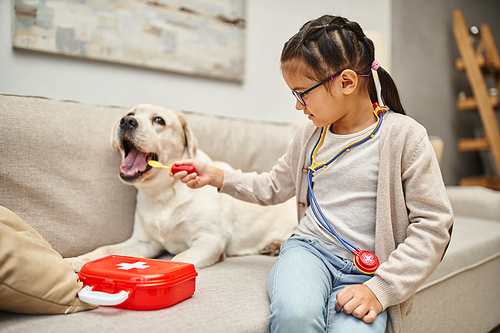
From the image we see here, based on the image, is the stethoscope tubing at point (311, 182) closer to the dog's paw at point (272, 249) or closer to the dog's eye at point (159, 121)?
the dog's paw at point (272, 249)

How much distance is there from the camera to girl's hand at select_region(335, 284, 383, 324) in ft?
2.78

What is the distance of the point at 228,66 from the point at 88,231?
1.40m

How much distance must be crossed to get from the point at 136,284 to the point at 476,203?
224cm

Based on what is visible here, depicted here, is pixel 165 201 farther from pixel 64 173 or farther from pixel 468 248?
pixel 468 248

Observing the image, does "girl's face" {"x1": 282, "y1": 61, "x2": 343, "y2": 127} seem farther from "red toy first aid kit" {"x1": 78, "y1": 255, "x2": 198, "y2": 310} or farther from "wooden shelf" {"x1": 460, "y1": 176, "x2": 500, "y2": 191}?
"wooden shelf" {"x1": 460, "y1": 176, "x2": 500, "y2": 191}

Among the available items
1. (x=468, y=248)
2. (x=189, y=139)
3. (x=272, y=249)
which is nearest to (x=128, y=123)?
(x=189, y=139)

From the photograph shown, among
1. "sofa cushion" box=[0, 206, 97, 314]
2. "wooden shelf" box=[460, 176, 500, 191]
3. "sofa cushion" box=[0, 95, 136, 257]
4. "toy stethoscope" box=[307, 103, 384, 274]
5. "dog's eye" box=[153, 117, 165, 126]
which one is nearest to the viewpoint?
"sofa cushion" box=[0, 206, 97, 314]

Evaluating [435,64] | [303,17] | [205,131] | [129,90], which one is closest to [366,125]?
[205,131]

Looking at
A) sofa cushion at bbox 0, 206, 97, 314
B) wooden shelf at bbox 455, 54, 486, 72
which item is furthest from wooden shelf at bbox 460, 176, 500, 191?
sofa cushion at bbox 0, 206, 97, 314

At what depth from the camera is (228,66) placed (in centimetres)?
231

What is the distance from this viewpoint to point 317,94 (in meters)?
1.04

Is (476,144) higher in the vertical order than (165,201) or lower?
higher

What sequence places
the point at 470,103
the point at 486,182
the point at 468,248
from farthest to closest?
the point at 470,103, the point at 486,182, the point at 468,248

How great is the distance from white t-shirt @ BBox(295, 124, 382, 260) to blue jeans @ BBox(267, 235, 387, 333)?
5 centimetres
